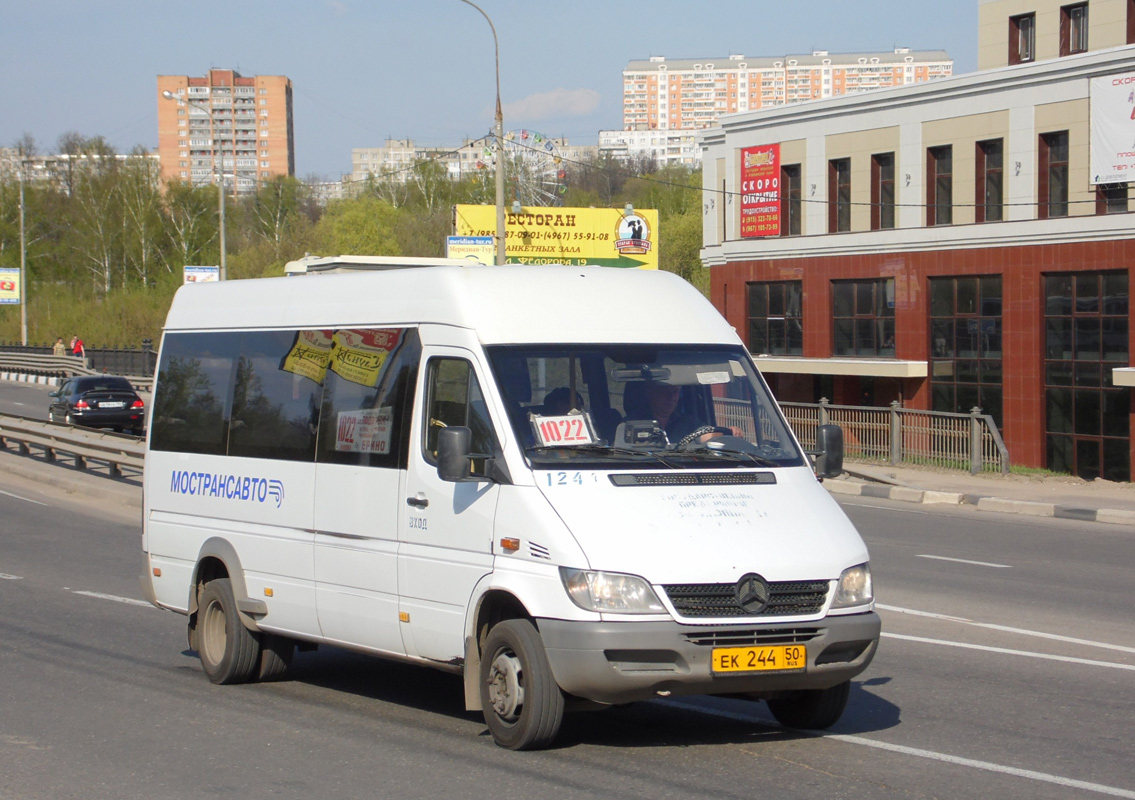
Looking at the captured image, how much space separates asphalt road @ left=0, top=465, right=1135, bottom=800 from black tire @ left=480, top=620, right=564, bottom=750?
0.39ft

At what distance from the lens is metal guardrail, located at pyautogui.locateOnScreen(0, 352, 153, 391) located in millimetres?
64969

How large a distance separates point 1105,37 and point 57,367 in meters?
49.9

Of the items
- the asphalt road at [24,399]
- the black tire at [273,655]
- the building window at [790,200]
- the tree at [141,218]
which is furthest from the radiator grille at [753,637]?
the tree at [141,218]

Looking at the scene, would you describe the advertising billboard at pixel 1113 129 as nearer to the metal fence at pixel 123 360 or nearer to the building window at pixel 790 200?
the building window at pixel 790 200

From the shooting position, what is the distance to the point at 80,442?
24.6 metres

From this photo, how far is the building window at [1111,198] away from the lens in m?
32.5

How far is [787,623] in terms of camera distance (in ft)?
20.5

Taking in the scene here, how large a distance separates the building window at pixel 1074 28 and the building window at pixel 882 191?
7.06 metres

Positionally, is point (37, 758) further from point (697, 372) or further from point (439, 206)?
point (439, 206)

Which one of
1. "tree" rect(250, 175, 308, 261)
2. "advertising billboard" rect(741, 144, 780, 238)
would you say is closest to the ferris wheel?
"tree" rect(250, 175, 308, 261)

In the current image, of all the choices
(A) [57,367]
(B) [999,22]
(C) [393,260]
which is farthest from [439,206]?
(C) [393,260]

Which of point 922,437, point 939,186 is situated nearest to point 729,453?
point 922,437

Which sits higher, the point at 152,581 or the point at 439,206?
the point at 439,206

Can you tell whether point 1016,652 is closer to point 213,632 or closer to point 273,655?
point 273,655
